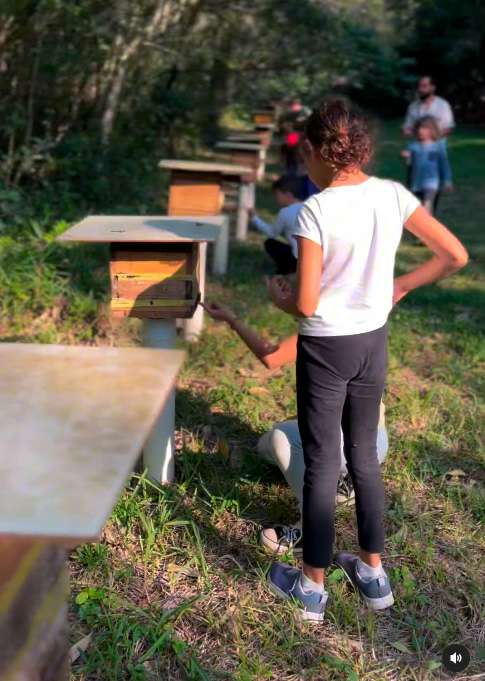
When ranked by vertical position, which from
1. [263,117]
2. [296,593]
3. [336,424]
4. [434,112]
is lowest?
[296,593]

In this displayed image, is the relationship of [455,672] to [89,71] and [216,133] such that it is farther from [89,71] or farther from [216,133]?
[216,133]

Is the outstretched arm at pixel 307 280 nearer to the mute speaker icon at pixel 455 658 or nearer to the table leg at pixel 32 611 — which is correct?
the table leg at pixel 32 611

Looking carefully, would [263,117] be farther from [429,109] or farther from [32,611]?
[32,611]

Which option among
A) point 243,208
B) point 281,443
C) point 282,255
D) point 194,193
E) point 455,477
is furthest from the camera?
point 243,208

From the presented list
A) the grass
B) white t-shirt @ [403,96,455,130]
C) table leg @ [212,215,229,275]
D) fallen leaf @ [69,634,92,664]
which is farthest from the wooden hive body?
white t-shirt @ [403,96,455,130]

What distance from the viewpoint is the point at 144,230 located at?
310 centimetres

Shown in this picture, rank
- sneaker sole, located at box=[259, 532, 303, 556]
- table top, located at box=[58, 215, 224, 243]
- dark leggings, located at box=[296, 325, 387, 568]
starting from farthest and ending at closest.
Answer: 1. table top, located at box=[58, 215, 224, 243]
2. sneaker sole, located at box=[259, 532, 303, 556]
3. dark leggings, located at box=[296, 325, 387, 568]

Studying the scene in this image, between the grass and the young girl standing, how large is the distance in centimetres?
20

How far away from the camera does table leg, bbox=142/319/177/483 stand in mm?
3035

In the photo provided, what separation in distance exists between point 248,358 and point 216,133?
9.53m

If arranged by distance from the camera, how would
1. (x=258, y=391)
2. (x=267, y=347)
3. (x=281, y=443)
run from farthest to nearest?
(x=258, y=391), (x=281, y=443), (x=267, y=347)

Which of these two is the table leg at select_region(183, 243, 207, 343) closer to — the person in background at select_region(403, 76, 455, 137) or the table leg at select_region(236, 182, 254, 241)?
the table leg at select_region(236, 182, 254, 241)

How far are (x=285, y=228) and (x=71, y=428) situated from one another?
3329mm

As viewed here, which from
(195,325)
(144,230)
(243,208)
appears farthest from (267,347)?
(243,208)
